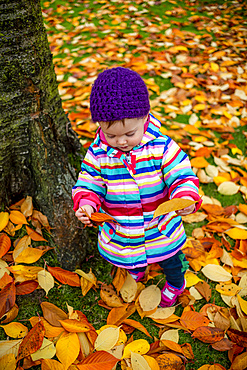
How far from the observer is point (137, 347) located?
1394mm

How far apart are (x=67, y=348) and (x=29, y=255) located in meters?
0.51

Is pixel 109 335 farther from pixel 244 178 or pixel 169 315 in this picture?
pixel 244 178

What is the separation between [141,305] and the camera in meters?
1.55

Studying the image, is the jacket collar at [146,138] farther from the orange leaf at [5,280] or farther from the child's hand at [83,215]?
the orange leaf at [5,280]

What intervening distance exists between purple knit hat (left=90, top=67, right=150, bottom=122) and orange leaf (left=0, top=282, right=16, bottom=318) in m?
0.99

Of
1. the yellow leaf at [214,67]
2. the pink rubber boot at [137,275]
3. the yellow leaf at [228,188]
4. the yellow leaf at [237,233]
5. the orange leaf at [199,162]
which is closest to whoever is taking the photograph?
the pink rubber boot at [137,275]

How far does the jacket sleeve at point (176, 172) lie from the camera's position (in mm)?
1228

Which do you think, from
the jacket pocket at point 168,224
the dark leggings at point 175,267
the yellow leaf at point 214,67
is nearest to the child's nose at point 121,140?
the jacket pocket at point 168,224

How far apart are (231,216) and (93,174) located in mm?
1140

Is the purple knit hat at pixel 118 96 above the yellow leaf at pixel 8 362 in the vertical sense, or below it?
above

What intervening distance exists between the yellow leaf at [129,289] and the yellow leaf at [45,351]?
442mm

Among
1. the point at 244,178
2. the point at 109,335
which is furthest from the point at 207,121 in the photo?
the point at 109,335

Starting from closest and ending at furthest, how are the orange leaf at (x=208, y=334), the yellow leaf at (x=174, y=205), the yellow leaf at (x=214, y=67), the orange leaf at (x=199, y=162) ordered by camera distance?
the yellow leaf at (x=174, y=205) < the orange leaf at (x=208, y=334) < the orange leaf at (x=199, y=162) < the yellow leaf at (x=214, y=67)

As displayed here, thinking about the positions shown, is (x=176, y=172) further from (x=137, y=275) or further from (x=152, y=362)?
(x=152, y=362)
